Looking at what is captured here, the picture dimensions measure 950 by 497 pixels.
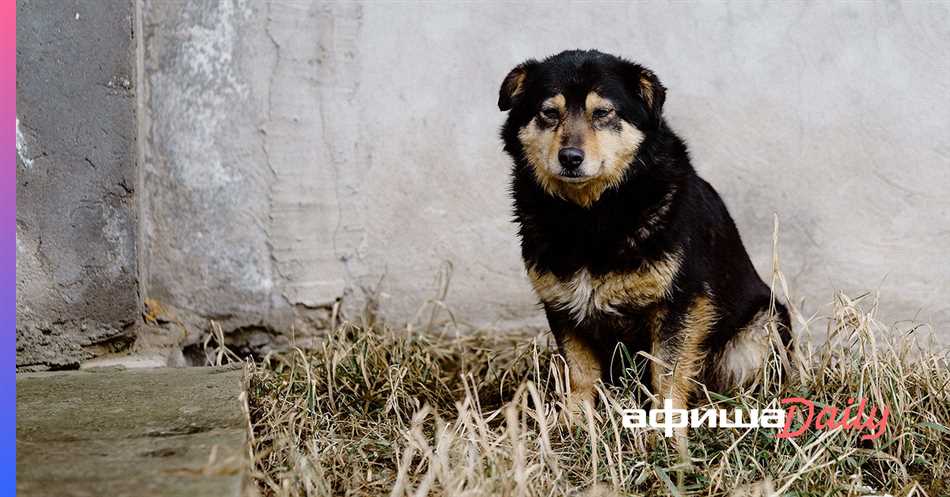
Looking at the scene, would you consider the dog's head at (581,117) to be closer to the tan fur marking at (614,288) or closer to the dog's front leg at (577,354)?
the tan fur marking at (614,288)

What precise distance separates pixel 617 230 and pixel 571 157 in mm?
367

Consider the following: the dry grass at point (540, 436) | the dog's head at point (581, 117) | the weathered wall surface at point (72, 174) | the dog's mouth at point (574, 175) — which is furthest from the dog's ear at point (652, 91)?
the weathered wall surface at point (72, 174)

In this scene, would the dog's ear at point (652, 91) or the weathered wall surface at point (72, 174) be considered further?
the weathered wall surface at point (72, 174)

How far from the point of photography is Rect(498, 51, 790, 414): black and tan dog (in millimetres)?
3631

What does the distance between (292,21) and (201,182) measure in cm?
87

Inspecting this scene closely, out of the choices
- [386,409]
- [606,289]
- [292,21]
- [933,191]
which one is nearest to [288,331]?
[386,409]

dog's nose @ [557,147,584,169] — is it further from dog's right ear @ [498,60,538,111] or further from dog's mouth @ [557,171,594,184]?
dog's right ear @ [498,60,538,111]

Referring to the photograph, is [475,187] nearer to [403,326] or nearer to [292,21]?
[403,326]

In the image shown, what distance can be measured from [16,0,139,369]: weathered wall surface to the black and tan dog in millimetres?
1795

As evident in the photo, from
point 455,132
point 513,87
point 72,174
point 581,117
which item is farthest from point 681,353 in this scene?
point 72,174

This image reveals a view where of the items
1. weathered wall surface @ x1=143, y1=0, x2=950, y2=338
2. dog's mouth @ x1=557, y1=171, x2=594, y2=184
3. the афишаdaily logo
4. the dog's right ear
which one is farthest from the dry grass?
the dog's right ear

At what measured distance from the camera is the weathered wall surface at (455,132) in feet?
15.3

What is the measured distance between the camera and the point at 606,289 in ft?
12.0

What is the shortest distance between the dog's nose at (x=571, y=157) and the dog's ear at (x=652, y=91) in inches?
15.1
